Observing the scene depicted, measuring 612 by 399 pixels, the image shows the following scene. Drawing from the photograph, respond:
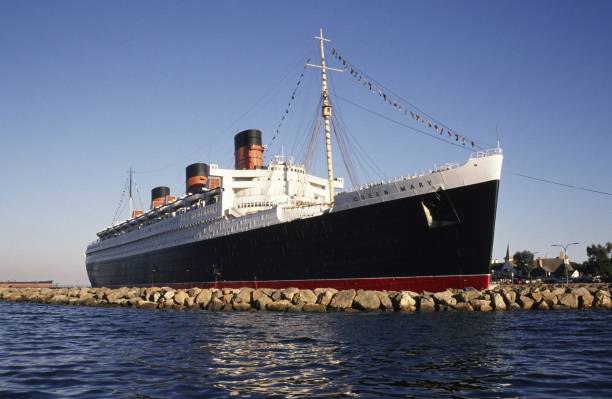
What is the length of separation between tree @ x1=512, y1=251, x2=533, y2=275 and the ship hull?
78.3 m

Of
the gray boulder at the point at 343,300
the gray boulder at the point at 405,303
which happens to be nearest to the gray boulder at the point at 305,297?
the gray boulder at the point at 343,300

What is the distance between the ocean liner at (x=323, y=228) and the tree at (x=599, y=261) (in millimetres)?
52763

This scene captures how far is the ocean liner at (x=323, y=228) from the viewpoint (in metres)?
29.5

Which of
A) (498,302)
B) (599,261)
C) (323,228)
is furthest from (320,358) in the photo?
(599,261)

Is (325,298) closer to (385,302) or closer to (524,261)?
(385,302)

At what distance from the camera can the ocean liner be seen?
2948 centimetres

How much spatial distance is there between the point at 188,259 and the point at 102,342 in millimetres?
34293

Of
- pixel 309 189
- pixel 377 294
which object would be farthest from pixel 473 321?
pixel 309 189

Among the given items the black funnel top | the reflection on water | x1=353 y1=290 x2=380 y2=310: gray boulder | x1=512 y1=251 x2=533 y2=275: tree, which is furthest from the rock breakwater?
x1=512 y1=251 x2=533 y2=275: tree

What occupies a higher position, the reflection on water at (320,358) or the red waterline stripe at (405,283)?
the red waterline stripe at (405,283)

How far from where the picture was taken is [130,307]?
38.6 m

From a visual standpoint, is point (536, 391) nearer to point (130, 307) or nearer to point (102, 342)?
point (102, 342)

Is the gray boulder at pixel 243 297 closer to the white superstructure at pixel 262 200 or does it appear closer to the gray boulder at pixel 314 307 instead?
the gray boulder at pixel 314 307

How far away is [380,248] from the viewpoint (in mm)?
31656
